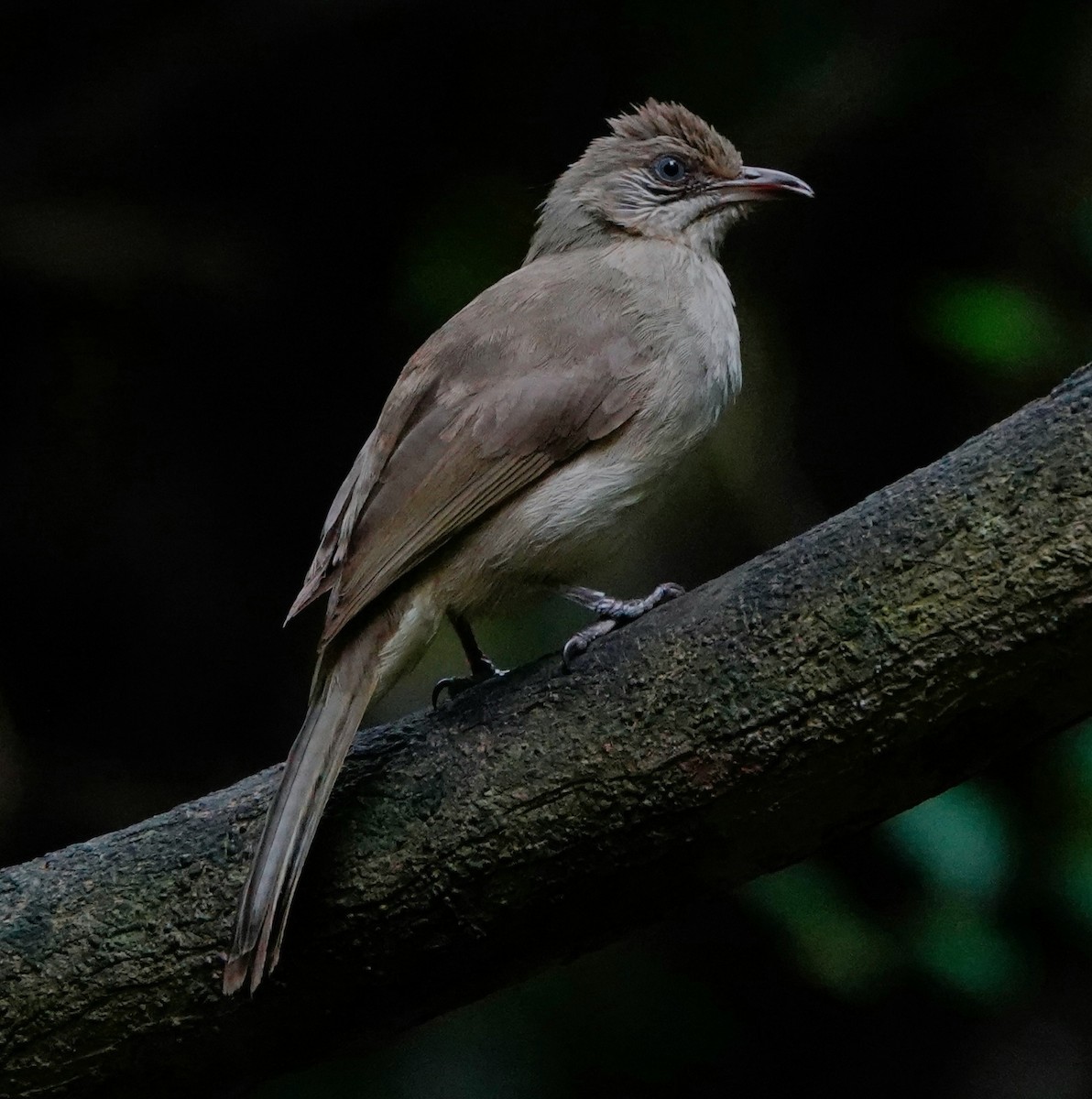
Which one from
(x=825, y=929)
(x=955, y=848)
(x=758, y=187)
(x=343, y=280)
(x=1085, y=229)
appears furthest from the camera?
(x=343, y=280)

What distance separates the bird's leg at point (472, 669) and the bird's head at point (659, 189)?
1.21 m

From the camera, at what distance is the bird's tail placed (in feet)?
7.98

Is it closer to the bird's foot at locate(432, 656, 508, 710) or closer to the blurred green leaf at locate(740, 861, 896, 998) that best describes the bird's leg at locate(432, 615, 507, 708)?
the bird's foot at locate(432, 656, 508, 710)

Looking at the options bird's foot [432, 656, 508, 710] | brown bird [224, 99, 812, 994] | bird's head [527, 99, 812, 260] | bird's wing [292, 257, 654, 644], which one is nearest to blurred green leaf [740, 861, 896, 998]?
bird's foot [432, 656, 508, 710]

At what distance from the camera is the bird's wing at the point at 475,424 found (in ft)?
9.59

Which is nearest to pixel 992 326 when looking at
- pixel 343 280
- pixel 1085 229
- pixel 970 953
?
pixel 1085 229

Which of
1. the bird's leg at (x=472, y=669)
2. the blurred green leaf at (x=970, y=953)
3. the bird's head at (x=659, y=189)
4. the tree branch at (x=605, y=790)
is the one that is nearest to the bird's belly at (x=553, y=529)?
the bird's leg at (x=472, y=669)

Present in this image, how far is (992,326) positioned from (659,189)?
1.00 meters

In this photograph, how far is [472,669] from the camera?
3.31 meters

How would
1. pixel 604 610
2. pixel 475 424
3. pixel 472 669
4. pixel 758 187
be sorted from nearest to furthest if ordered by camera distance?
pixel 604 610 < pixel 475 424 < pixel 472 669 < pixel 758 187

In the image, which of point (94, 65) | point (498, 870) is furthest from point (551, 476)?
point (94, 65)

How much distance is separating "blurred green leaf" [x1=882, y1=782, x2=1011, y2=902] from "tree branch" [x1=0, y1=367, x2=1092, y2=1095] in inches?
51.7

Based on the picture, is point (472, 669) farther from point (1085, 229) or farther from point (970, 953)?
point (1085, 229)

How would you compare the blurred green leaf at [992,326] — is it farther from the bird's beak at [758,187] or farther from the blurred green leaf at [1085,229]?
the bird's beak at [758,187]
